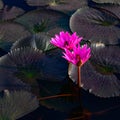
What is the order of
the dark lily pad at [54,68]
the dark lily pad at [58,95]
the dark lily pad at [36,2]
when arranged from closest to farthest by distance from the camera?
the dark lily pad at [58,95], the dark lily pad at [54,68], the dark lily pad at [36,2]

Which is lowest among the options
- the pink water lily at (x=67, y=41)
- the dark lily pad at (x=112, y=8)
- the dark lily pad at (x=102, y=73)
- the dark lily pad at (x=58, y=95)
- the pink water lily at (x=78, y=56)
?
the dark lily pad at (x=58, y=95)

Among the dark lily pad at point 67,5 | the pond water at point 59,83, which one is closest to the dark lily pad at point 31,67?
the pond water at point 59,83

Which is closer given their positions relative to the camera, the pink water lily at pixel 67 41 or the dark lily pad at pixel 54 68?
the pink water lily at pixel 67 41

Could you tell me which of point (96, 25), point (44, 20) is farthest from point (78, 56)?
point (44, 20)

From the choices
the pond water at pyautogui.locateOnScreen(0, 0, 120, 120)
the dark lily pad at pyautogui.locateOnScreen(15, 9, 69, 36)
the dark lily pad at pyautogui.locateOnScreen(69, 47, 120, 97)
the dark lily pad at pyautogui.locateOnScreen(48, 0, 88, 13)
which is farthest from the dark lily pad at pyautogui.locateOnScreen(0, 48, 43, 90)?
the dark lily pad at pyautogui.locateOnScreen(48, 0, 88, 13)

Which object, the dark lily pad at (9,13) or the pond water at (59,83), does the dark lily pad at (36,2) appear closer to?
the dark lily pad at (9,13)

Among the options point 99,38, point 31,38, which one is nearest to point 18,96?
point 31,38
